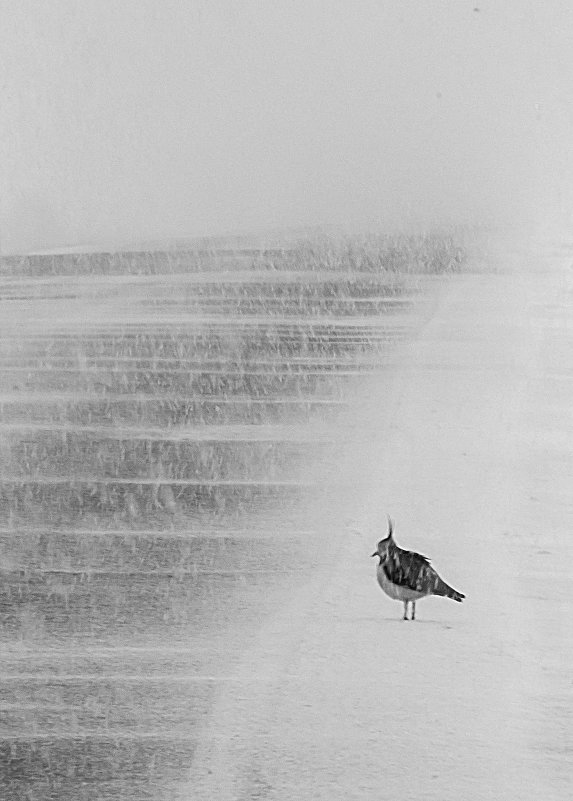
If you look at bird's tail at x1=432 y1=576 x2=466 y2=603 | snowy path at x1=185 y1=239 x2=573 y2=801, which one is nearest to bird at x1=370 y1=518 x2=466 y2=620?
bird's tail at x1=432 y1=576 x2=466 y2=603

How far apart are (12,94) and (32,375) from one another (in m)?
30.2

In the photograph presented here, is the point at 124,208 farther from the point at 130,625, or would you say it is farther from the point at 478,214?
the point at 130,625

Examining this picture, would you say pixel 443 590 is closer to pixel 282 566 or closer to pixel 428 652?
pixel 428 652

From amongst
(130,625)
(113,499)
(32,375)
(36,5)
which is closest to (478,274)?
(32,375)

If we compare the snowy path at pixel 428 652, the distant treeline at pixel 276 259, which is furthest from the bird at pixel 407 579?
the distant treeline at pixel 276 259

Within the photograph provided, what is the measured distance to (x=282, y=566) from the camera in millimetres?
6594

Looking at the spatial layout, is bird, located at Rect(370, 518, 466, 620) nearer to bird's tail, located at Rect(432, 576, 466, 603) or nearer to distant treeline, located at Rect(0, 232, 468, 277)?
bird's tail, located at Rect(432, 576, 466, 603)

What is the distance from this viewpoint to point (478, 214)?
3014 centimetres

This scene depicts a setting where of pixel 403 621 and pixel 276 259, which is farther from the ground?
pixel 403 621

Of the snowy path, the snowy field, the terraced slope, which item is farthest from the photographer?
the terraced slope

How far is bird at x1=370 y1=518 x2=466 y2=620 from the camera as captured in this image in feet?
18.6

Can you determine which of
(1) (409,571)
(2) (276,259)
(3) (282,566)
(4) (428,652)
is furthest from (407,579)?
(2) (276,259)

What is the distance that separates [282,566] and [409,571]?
1007mm

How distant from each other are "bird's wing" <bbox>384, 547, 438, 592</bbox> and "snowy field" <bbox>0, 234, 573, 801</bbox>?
6.3 inches
